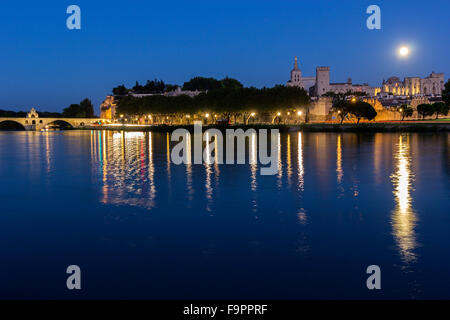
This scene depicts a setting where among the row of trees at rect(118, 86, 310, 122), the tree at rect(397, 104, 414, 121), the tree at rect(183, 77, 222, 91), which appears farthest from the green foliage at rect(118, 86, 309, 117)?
the tree at rect(183, 77, 222, 91)

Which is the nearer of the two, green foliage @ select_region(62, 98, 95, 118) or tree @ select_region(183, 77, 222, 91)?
tree @ select_region(183, 77, 222, 91)

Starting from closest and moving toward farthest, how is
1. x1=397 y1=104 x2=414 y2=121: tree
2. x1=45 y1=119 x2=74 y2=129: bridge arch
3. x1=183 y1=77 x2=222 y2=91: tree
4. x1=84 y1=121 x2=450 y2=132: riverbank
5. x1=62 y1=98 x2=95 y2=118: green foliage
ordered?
x1=84 y1=121 x2=450 y2=132: riverbank < x1=397 y1=104 x2=414 y2=121: tree < x1=45 y1=119 x2=74 y2=129: bridge arch < x1=183 y1=77 x2=222 y2=91: tree < x1=62 y1=98 x2=95 y2=118: green foliage

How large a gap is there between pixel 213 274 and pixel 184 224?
12.8ft

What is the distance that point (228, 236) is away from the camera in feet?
35.2

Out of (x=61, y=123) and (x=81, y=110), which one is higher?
(x=81, y=110)

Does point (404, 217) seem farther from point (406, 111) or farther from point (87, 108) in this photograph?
point (87, 108)

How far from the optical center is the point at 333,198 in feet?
50.9

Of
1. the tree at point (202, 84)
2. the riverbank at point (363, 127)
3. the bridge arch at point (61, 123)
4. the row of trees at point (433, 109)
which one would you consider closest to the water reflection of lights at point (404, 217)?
the riverbank at point (363, 127)

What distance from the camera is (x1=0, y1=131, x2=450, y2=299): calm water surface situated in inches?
306

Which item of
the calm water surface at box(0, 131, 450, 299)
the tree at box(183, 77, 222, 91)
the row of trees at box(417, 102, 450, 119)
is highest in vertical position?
the tree at box(183, 77, 222, 91)

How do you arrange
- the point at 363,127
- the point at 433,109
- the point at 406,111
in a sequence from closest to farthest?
the point at 363,127 < the point at 433,109 < the point at 406,111

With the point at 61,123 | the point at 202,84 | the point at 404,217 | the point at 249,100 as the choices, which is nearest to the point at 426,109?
the point at 249,100

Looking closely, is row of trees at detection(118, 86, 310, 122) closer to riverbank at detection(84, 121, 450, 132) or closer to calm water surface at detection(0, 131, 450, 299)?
riverbank at detection(84, 121, 450, 132)

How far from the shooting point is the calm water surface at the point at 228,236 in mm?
7770
